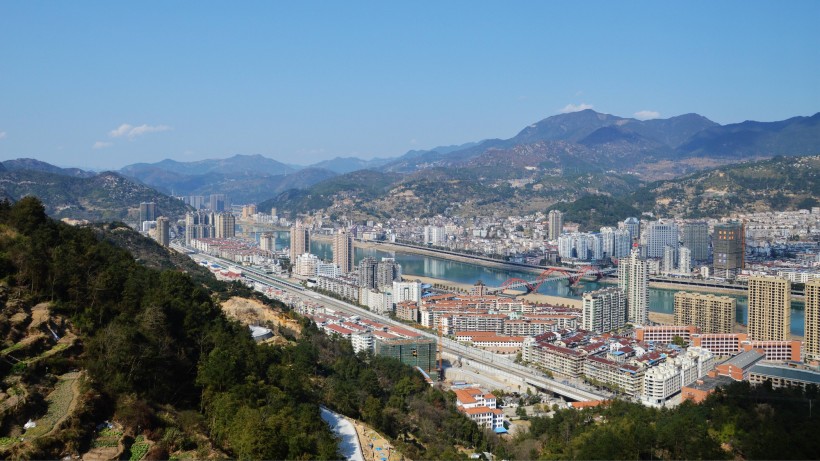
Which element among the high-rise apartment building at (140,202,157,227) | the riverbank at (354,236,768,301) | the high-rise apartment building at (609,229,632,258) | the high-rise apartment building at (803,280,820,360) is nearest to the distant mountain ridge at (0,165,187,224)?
the high-rise apartment building at (140,202,157,227)

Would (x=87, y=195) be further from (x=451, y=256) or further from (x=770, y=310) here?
(x=770, y=310)

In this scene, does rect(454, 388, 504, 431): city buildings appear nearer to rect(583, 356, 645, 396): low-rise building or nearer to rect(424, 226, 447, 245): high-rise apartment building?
rect(583, 356, 645, 396): low-rise building

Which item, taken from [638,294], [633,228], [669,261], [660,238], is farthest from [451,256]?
[638,294]

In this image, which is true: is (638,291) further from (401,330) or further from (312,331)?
(312,331)

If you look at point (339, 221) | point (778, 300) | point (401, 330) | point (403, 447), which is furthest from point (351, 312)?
point (339, 221)

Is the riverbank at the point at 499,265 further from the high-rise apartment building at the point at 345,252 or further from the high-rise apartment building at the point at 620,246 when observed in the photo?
the high-rise apartment building at the point at 345,252

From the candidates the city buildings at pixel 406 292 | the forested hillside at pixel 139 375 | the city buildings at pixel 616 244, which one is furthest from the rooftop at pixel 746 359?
the city buildings at pixel 616 244
